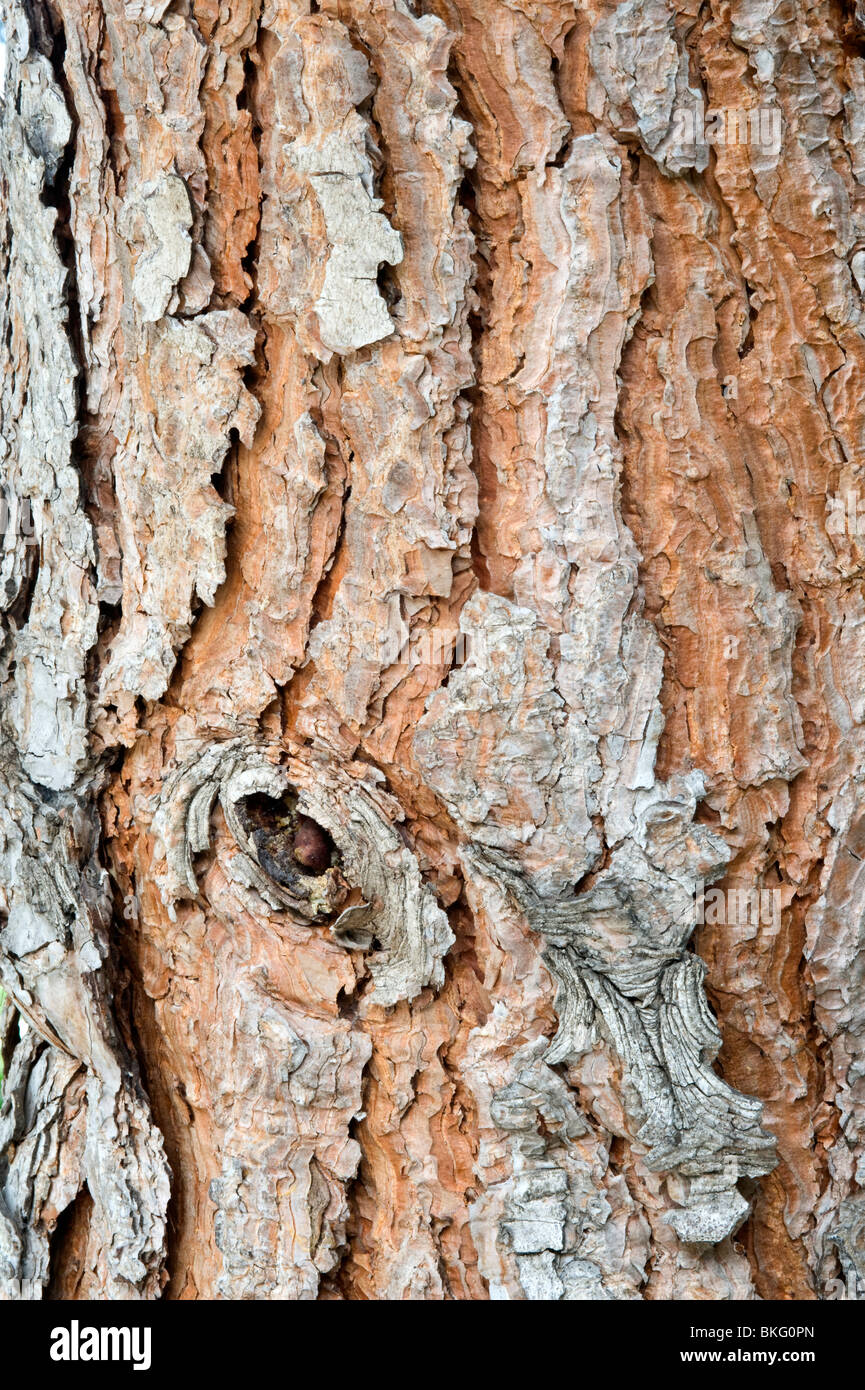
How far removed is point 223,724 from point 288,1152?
0.48m

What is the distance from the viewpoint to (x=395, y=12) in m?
1.09

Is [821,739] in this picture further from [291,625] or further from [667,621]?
[291,625]

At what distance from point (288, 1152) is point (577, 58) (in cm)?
119

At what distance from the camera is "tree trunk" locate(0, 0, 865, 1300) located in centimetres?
110

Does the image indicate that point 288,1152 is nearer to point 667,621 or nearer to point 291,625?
point 291,625

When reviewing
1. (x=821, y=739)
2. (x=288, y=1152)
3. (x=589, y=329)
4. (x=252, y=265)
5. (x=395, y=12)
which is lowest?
(x=288, y=1152)

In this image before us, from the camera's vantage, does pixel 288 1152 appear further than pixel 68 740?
No

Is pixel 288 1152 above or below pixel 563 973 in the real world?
below

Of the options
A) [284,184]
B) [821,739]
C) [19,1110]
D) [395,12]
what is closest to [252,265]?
[284,184]

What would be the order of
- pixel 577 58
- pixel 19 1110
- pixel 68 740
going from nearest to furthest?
pixel 577 58 → pixel 68 740 → pixel 19 1110

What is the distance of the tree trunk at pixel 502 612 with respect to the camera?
110 centimetres

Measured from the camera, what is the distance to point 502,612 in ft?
3.67

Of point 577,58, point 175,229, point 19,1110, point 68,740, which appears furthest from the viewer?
point 19,1110

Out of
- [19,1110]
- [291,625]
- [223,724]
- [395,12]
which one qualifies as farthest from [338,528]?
[19,1110]
